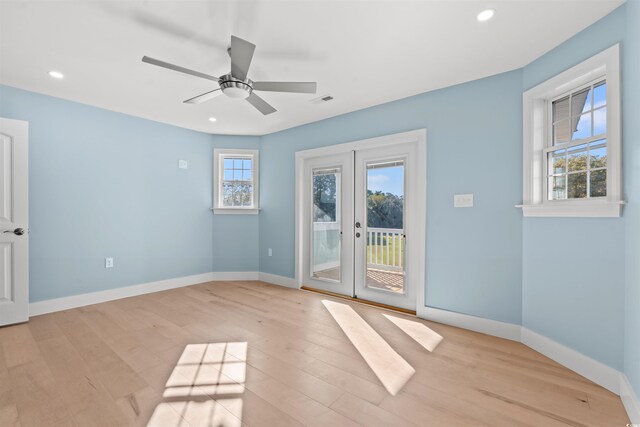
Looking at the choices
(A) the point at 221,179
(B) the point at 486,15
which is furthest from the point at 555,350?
(A) the point at 221,179

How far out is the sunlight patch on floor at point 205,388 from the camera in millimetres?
1681

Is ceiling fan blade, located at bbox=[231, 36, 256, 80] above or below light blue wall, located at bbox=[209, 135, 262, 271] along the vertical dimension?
above

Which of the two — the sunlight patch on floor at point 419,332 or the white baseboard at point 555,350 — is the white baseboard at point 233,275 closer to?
the sunlight patch on floor at point 419,332

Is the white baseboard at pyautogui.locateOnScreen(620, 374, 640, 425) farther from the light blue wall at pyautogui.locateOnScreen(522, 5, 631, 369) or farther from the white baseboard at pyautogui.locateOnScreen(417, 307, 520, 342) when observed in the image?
the white baseboard at pyautogui.locateOnScreen(417, 307, 520, 342)

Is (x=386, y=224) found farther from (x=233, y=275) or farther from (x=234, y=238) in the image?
(x=233, y=275)

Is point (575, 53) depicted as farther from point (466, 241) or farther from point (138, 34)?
point (138, 34)

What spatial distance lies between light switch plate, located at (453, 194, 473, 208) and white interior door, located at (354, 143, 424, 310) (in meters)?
0.47

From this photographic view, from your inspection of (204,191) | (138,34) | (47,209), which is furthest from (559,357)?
(47,209)

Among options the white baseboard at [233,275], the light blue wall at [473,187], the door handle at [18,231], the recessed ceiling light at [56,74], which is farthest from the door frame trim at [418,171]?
the door handle at [18,231]

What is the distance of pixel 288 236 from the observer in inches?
187

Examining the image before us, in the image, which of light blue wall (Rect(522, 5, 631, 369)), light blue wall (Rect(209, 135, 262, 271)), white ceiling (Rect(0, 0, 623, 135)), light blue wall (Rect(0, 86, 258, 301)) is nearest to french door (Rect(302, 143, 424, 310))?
white ceiling (Rect(0, 0, 623, 135))

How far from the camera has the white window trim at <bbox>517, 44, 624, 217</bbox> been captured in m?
1.95

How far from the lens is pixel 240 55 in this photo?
6.68 ft

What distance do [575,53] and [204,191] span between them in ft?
16.1
